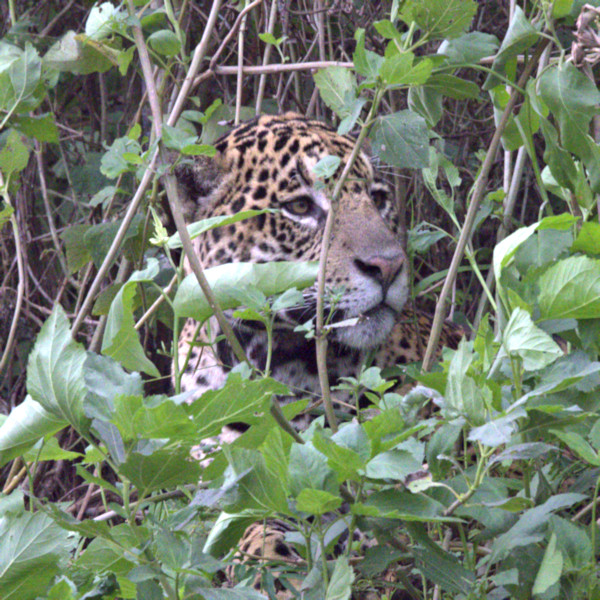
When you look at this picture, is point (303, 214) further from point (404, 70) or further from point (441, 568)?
point (441, 568)

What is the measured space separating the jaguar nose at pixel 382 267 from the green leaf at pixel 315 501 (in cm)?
147

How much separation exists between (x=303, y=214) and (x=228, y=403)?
5.91ft

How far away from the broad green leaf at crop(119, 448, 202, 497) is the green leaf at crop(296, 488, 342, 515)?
149 mm

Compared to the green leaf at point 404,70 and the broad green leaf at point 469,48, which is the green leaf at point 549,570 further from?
the broad green leaf at point 469,48

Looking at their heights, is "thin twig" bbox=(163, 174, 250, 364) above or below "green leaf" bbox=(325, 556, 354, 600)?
above

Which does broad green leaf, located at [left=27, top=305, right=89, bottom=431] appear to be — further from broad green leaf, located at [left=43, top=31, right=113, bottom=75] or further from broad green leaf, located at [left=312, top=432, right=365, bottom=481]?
broad green leaf, located at [left=43, top=31, right=113, bottom=75]

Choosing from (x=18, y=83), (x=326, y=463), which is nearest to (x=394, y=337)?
(x=18, y=83)

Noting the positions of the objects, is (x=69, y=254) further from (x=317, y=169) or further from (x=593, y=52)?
(x=593, y=52)

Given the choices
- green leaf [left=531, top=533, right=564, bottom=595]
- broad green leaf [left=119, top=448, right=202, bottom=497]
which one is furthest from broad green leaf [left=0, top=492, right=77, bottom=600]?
green leaf [left=531, top=533, right=564, bottom=595]

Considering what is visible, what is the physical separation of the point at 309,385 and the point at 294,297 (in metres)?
1.40

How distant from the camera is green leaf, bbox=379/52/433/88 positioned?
4.37 ft

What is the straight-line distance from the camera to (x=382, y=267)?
2484 millimetres

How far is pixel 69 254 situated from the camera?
295 cm

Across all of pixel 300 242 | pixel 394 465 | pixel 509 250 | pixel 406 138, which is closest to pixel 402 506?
pixel 394 465
